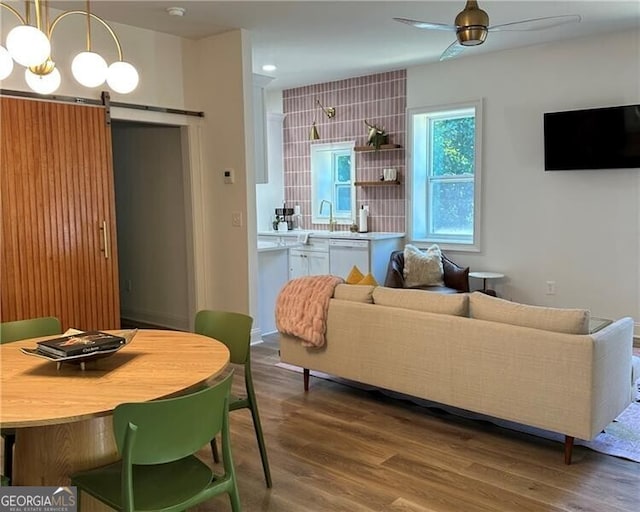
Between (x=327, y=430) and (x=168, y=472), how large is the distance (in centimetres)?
159

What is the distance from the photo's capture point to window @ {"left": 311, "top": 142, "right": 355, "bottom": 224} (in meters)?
7.42

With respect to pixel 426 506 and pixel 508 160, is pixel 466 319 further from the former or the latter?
pixel 508 160

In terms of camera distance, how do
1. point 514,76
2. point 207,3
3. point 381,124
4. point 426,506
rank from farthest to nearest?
point 381,124, point 514,76, point 207,3, point 426,506

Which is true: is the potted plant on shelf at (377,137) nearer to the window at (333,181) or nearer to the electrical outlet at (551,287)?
the window at (333,181)

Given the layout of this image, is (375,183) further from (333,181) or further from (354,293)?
(354,293)

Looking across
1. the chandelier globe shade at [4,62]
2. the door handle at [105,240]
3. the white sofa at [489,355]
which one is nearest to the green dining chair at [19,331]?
the chandelier globe shade at [4,62]

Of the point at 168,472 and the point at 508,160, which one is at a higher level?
the point at 508,160

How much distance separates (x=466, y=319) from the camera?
328 centimetres

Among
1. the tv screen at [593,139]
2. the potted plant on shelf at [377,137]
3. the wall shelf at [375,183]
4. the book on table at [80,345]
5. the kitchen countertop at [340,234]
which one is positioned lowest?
the book on table at [80,345]

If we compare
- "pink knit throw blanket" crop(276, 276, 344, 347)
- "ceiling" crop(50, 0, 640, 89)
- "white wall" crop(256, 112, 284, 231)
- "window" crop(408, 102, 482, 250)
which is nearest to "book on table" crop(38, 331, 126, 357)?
"pink knit throw blanket" crop(276, 276, 344, 347)

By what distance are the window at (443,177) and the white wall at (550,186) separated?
20 cm

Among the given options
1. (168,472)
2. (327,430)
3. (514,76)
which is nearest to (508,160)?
(514,76)

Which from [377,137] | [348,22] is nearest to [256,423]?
[348,22]

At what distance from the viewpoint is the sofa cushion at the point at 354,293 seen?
149 inches
